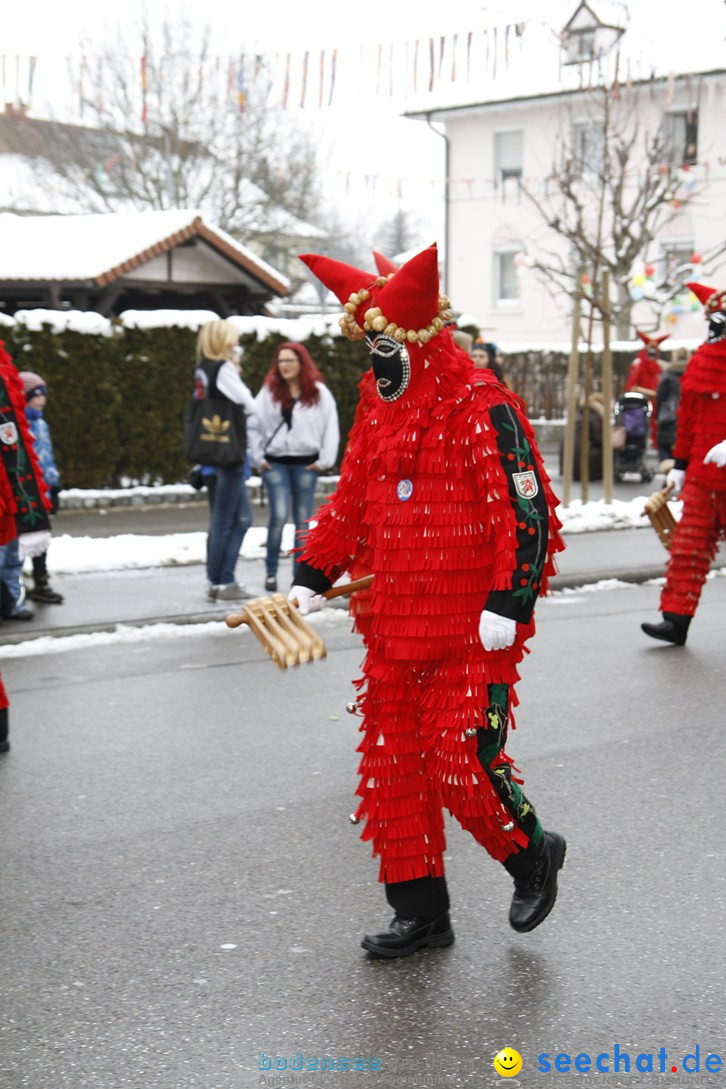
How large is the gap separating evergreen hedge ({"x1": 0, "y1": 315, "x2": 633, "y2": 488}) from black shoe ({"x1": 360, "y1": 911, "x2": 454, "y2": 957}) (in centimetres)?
1172

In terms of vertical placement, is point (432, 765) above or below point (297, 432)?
below

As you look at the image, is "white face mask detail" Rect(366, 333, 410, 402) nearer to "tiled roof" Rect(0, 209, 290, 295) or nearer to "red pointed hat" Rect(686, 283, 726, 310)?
"red pointed hat" Rect(686, 283, 726, 310)

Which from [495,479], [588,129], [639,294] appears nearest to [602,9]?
[639,294]

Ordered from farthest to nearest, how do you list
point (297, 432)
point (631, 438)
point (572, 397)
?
point (631, 438)
point (572, 397)
point (297, 432)

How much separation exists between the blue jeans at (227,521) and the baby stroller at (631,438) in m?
10.6

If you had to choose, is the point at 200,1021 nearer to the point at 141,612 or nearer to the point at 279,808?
→ the point at 279,808

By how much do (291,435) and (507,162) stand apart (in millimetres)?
31053

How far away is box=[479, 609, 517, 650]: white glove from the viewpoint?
3.63 m

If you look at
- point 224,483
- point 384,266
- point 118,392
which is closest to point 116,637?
point 224,483

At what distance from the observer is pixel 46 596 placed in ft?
32.5

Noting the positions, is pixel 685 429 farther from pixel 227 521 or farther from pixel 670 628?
pixel 227 521

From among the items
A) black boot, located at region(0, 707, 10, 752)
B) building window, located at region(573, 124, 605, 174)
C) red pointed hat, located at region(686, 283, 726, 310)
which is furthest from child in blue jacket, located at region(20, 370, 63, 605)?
building window, located at region(573, 124, 605, 174)

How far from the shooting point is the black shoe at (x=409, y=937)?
392 centimetres

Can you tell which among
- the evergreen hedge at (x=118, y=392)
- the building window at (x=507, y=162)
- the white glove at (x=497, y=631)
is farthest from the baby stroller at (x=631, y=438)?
the building window at (x=507, y=162)
